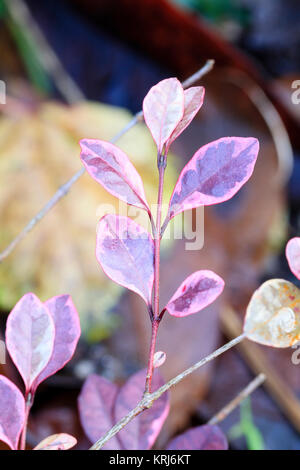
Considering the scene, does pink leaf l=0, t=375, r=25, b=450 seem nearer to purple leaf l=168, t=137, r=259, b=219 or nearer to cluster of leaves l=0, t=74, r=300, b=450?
cluster of leaves l=0, t=74, r=300, b=450

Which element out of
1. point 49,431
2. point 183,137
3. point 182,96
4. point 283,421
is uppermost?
point 183,137

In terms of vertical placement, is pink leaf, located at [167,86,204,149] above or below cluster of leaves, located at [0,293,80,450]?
above

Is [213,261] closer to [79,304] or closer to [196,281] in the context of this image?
[79,304]

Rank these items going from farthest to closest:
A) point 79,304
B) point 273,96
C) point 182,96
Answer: point 273,96, point 79,304, point 182,96

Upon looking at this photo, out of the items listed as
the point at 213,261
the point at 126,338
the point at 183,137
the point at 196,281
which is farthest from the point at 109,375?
the point at 196,281

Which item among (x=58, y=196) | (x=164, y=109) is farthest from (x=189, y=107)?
(x=58, y=196)

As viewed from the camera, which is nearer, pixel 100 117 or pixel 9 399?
pixel 9 399

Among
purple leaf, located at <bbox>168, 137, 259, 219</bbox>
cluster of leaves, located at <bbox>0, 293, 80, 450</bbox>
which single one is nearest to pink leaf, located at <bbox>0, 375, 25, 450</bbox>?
cluster of leaves, located at <bbox>0, 293, 80, 450</bbox>
